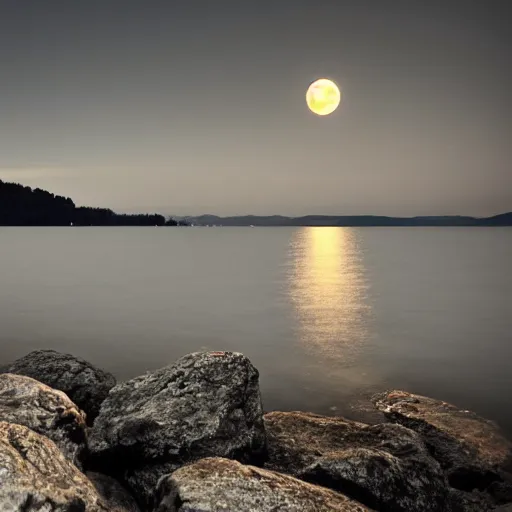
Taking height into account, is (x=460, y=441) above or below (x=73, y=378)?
below

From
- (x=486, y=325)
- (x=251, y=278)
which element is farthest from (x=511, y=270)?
(x=486, y=325)

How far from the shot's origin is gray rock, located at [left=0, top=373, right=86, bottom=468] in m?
8.04

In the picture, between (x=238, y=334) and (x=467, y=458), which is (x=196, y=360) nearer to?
(x=467, y=458)

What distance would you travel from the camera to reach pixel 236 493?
6332 mm

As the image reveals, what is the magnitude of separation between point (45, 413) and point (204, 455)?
8.78 ft

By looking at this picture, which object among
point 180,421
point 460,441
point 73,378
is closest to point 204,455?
point 180,421

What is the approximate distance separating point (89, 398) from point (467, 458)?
28.9ft

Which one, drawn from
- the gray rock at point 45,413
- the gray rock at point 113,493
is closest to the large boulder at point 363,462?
the gray rock at point 113,493

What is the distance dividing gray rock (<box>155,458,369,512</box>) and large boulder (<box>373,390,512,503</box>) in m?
5.22

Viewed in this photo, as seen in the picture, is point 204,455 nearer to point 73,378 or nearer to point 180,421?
point 180,421

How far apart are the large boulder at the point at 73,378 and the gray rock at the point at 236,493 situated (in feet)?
18.3

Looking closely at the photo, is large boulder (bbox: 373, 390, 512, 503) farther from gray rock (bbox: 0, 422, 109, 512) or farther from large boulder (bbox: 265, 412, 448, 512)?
gray rock (bbox: 0, 422, 109, 512)

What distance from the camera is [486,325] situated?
3388 cm

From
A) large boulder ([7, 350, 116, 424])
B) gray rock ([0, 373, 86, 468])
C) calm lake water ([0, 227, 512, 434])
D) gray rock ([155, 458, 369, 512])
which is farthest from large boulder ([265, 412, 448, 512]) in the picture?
calm lake water ([0, 227, 512, 434])
